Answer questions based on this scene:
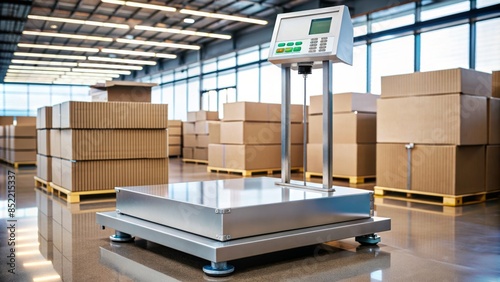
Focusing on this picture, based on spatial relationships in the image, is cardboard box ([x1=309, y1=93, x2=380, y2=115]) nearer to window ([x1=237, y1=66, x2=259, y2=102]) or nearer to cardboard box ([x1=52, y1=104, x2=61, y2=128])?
cardboard box ([x1=52, y1=104, x2=61, y2=128])

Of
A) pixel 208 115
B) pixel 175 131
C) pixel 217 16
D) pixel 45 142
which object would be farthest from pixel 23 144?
pixel 45 142

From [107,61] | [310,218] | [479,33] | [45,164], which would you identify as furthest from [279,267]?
[107,61]

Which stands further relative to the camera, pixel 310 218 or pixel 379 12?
pixel 379 12

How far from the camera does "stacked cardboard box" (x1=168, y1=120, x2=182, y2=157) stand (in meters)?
17.2

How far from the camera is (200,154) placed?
558 inches

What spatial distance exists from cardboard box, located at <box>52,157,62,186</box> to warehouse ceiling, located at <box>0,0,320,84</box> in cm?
561

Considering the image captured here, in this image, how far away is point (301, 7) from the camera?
13.0 m

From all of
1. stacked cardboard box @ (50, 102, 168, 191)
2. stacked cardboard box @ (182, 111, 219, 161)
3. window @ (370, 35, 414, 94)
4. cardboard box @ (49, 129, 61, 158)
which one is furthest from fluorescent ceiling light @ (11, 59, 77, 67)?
stacked cardboard box @ (50, 102, 168, 191)

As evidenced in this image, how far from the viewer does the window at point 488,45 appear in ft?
28.7

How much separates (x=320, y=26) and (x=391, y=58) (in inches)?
322

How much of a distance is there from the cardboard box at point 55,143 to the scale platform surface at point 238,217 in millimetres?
3005

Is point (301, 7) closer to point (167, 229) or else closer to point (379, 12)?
point (379, 12)

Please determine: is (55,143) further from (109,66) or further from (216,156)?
(109,66)

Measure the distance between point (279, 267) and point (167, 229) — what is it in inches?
31.1
